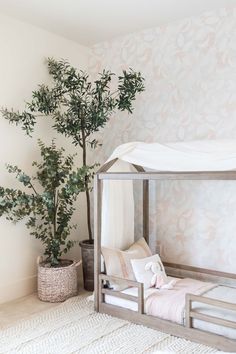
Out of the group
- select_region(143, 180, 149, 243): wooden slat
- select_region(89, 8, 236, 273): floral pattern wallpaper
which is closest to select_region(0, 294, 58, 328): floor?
select_region(143, 180, 149, 243): wooden slat

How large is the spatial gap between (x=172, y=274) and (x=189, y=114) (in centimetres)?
146

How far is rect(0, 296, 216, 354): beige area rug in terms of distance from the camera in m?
2.27

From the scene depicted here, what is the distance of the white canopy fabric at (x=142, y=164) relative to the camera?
2429 mm

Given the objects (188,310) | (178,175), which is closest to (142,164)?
(178,175)

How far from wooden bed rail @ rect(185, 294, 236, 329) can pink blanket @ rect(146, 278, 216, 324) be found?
0.09 m

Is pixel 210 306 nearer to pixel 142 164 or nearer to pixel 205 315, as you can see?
pixel 205 315

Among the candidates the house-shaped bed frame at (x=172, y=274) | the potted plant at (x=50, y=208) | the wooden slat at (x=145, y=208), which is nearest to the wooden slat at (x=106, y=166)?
the house-shaped bed frame at (x=172, y=274)

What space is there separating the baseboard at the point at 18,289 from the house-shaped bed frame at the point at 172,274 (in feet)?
2.63

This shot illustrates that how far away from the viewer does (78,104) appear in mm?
3301

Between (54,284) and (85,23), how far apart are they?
236 cm

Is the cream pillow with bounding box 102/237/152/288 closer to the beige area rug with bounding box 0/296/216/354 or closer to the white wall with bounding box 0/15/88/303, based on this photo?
the beige area rug with bounding box 0/296/216/354

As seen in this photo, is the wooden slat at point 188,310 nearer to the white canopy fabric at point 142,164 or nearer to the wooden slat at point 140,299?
the wooden slat at point 140,299

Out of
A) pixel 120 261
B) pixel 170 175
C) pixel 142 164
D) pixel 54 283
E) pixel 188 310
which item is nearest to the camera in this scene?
pixel 188 310

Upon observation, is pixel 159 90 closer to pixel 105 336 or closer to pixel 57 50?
pixel 57 50
